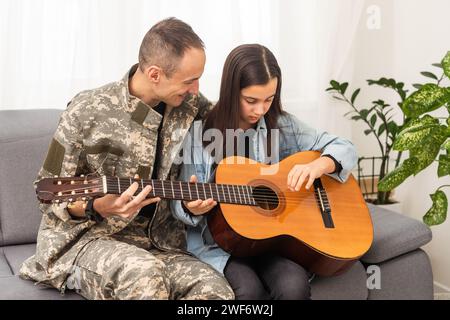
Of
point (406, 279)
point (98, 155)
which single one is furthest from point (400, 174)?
point (98, 155)

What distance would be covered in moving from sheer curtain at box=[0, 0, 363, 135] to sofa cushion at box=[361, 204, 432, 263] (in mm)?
853

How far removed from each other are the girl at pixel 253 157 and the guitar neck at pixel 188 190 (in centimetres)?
3

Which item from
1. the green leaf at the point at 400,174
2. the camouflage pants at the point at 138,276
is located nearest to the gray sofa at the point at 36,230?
the green leaf at the point at 400,174

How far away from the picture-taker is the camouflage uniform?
5.57 ft

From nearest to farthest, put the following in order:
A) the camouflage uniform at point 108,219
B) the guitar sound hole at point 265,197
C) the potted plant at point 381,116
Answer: the camouflage uniform at point 108,219, the guitar sound hole at point 265,197, the potted plant at point 381,116

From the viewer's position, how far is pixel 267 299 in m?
1.81

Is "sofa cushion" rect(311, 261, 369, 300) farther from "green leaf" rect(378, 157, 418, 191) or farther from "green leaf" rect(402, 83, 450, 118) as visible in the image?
"green leaf" rect(402, 83, 450, 118)

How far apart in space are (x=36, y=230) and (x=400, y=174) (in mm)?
1255

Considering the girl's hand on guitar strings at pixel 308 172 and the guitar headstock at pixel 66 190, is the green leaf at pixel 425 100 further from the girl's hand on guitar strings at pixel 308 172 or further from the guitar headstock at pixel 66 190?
the guitar headstock at pixel 66 190

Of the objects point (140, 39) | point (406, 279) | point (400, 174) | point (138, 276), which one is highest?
point (140, 39)

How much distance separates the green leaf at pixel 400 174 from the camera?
2.00 meters

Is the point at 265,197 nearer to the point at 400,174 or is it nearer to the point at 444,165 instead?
the point at 400,174

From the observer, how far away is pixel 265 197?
1.88m

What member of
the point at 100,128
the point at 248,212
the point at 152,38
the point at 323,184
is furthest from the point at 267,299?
the point at 152,38
